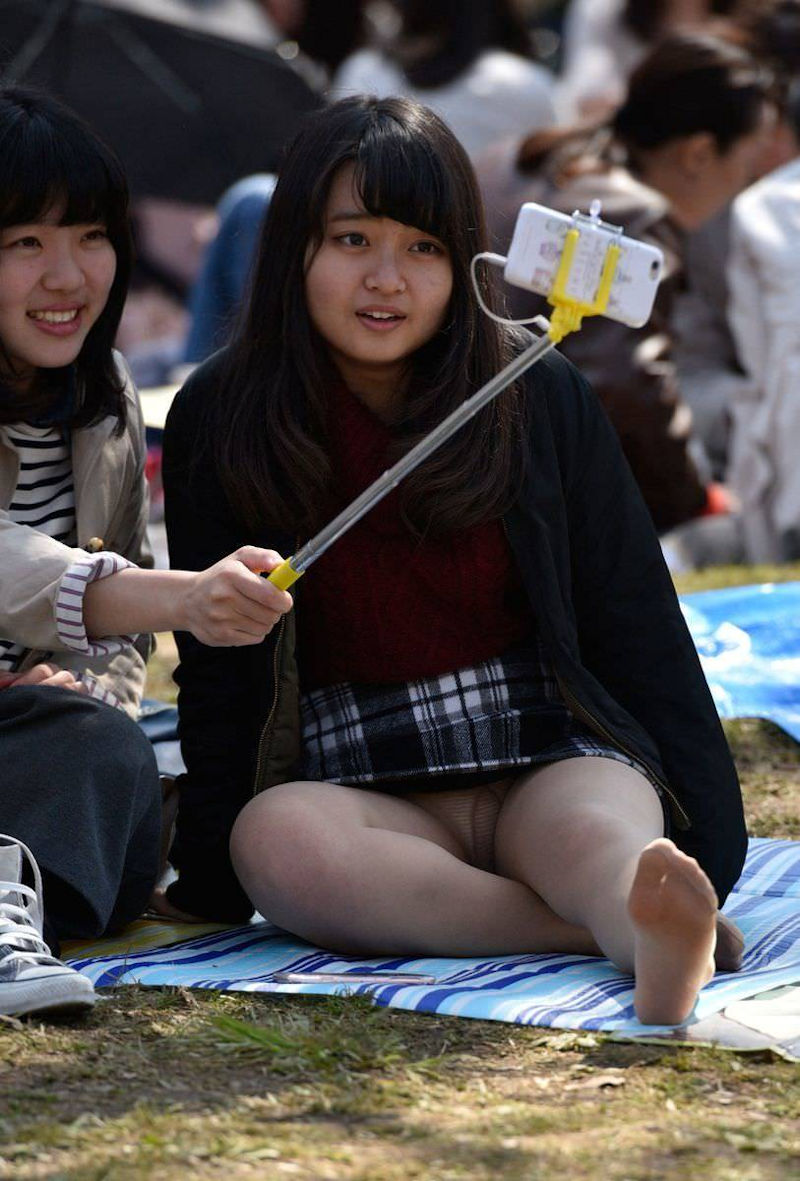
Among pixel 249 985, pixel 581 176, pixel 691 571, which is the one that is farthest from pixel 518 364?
pixel 691 571

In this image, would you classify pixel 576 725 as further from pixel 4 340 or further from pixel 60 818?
pixel 4 340

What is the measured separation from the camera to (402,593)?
227cm

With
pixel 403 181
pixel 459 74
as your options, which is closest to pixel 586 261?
pixel 403 181

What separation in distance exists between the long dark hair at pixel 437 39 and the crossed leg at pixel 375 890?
4.15 metres

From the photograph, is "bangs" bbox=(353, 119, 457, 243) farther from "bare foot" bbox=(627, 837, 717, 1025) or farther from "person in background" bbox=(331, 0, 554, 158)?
"person in background" bbox=(331, 0, 554, 158)

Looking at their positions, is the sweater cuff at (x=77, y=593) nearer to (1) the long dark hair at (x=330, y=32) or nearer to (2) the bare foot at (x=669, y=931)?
(2) the bare foot at (x=669, y=931)

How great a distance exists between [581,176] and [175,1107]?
3.36m

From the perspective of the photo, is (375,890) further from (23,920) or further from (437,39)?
(437,39)

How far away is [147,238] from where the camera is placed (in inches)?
270

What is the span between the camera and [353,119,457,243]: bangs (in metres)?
2.20

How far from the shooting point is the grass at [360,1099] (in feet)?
4.83

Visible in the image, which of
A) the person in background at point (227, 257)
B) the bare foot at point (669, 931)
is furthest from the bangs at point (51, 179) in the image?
the person in background at point (227, 257)

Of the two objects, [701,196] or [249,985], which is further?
[701,196]

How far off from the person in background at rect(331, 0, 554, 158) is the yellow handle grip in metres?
4.07
